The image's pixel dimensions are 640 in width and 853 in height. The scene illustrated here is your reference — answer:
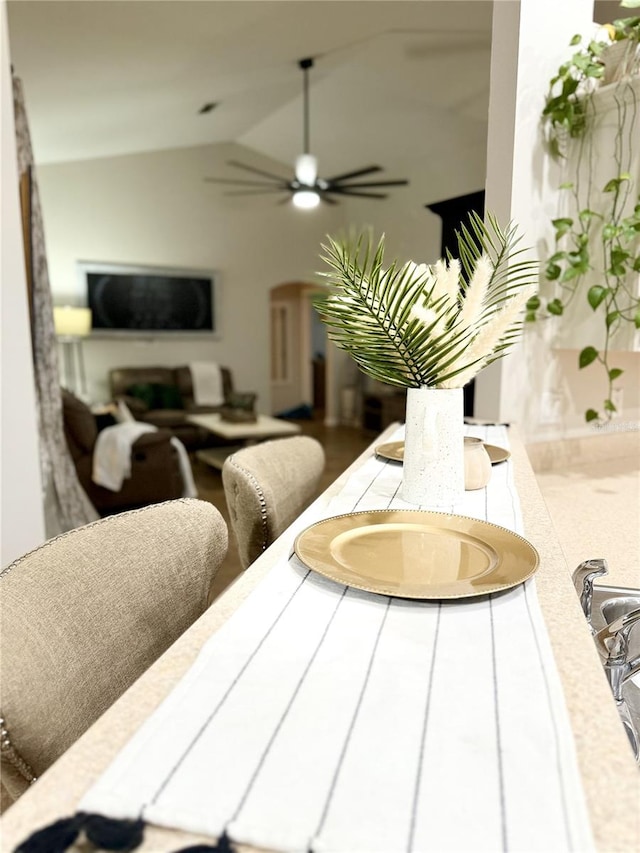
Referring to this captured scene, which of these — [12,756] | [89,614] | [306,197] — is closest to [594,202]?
[89,614]

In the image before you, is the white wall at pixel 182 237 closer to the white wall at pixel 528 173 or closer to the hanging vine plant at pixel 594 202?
the white wall at pixel 528 173

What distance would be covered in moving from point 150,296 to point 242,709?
6905 millimetres

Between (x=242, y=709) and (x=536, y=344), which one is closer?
(x=242, y=709)

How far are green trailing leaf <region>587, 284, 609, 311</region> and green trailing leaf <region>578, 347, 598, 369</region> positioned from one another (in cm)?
15

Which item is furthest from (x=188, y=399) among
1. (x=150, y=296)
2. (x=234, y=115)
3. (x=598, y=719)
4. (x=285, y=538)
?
(x=598, y=719)

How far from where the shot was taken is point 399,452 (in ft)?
4.29

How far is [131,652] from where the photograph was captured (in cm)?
79

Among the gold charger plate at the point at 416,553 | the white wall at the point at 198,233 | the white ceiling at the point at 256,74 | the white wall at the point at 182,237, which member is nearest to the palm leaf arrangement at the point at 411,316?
the gold charger plate at the point at 416,553

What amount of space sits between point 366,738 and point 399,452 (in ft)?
2.93

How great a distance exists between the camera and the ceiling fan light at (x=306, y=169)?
16.5 feet

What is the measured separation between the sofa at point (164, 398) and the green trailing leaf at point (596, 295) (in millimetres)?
5209

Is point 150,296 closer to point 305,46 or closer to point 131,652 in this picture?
point 305,46


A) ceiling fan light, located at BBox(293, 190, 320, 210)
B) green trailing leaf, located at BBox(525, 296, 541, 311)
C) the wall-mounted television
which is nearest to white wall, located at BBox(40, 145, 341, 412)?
the wall-mounted television

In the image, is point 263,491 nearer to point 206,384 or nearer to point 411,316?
point 411,316
